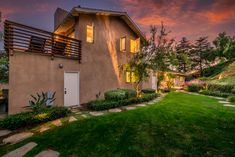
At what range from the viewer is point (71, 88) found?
29.3 ft

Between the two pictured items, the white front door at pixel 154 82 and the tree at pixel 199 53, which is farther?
the tree at pixel 199 53

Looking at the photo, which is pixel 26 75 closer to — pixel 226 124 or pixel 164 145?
pixel 164 145

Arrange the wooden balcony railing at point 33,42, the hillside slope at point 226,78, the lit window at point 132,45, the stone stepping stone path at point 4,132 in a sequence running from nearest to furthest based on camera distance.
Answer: the stone stepping stone path at point 4,132 < the wooden balcony railing at point 33,42 < the lit window at point 132,45 < the hillside slope at point 226,78

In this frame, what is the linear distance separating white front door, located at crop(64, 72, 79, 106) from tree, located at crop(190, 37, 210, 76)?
38895 millimetres

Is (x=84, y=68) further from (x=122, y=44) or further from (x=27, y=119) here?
(x=122, y=44)

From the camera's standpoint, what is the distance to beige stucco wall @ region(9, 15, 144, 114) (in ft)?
21.8

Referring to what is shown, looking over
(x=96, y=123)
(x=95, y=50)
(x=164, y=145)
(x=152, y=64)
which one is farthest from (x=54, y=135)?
(x=152, y=64)

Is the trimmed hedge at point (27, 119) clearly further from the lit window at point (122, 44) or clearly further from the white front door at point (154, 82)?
the white front door at point (154, 82)

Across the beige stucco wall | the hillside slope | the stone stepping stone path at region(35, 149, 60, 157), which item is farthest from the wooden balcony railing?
the hillside slope

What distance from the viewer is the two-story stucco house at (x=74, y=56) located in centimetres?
668

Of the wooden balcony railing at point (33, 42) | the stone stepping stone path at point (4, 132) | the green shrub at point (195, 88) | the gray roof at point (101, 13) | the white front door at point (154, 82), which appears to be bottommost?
the stone stepping stone path at point (4, 132)

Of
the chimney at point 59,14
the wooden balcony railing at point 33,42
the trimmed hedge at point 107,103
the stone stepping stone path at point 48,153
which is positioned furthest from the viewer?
the chimney at point 59,14

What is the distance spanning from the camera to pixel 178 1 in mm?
9125

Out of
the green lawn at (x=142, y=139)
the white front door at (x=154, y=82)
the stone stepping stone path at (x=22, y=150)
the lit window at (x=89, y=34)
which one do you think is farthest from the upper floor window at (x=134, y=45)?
the stone stepping stone path at (x=22, y=150)
